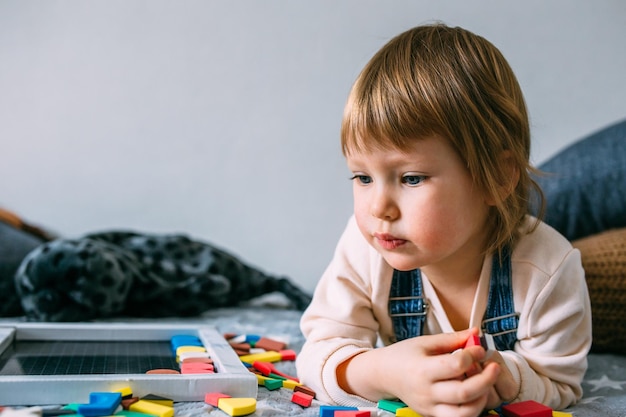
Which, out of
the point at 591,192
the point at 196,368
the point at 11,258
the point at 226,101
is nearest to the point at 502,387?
the point at 196,368

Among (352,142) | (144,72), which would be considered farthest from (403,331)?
(144,72)

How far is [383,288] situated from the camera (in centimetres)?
91

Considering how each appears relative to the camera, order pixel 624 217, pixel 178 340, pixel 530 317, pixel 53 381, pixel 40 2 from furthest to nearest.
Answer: pixel 40 2, pixel 624 217, pixel 178 340, pixel 530 317, pixel 53 381

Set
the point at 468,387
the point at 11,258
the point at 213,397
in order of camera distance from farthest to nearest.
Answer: the point at 11,258 → the point at 213,397 → the point at 468,387

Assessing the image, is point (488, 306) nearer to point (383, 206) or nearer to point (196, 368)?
point (383, 206)

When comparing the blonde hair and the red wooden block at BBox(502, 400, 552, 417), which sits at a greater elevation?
the blonde hair

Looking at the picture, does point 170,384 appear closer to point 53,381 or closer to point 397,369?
point 53,381

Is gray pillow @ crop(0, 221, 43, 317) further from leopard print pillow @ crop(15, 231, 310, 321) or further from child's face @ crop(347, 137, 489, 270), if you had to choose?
child's face @ crop(347, 137, 489, 270)

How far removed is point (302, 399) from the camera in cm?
79

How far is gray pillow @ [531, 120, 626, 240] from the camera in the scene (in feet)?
4.27

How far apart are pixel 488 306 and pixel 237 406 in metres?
0.39

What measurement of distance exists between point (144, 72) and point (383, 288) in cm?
113

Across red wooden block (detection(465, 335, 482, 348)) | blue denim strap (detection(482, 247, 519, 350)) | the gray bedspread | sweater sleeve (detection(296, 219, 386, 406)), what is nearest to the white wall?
the gray bedspread

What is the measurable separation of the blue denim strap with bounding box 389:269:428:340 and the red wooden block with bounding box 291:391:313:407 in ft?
0.67
